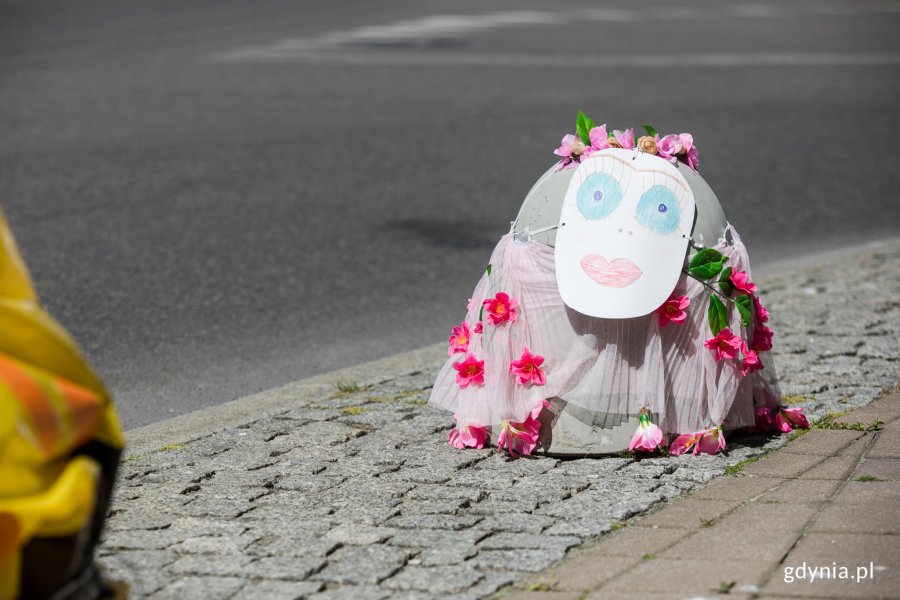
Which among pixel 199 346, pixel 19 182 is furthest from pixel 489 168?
pixel 199 346

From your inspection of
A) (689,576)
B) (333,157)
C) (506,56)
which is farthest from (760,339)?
(506,56)

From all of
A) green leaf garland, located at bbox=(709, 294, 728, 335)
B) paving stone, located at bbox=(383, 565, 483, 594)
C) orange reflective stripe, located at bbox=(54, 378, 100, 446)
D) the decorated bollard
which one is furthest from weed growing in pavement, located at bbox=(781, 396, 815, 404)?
orange reflective stripe, located at bbox=(54, 378, 100, 446)

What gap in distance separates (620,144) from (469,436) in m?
1.22

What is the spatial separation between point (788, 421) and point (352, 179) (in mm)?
6012

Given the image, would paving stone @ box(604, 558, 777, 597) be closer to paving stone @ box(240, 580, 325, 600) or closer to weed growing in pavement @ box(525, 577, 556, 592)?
weed growing in pavement @ box(525, 577, 556, 592)

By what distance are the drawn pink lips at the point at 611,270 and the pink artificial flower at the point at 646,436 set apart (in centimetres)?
47

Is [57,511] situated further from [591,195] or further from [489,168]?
[489,168]

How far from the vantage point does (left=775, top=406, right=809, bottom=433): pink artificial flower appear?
4.89 m

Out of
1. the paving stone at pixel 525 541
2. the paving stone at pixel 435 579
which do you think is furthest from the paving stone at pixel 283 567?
the paving stone at pixel 525 541

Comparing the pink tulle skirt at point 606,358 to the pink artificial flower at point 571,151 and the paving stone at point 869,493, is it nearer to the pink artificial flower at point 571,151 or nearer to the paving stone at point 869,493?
the pink artificial flower at point 571,151

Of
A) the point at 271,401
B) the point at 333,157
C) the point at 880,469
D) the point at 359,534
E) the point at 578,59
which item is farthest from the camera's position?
the point at 578,59

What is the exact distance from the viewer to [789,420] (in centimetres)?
494

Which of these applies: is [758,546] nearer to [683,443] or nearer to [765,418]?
[683,443]

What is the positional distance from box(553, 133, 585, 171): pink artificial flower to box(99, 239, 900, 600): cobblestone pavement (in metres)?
1.11
